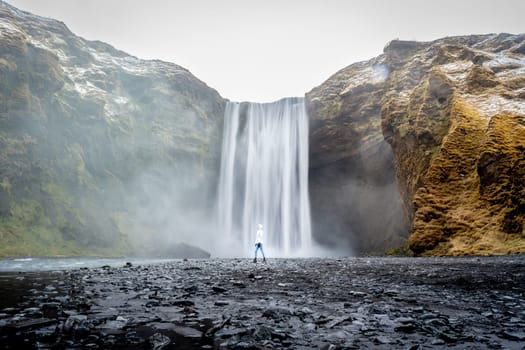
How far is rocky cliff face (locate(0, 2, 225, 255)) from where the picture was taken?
36.2 metres

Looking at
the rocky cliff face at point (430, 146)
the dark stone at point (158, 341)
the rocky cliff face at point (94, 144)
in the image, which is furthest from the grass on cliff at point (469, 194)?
the rocky cliff face at point (94, 144)

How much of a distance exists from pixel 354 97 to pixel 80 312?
40234mm

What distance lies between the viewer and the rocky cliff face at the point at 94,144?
1427 inches

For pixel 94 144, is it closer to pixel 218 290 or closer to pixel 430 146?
pixel 430 146

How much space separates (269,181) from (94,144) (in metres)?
25.9

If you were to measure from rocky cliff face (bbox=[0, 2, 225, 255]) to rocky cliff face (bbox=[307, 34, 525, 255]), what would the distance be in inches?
829

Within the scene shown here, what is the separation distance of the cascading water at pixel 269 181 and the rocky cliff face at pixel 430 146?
3357 millimetres

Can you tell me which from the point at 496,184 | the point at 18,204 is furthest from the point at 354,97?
the point at 18,204

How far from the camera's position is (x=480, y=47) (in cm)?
3397

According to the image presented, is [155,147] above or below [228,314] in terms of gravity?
above

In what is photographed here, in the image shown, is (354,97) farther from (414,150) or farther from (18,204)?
(18,204)

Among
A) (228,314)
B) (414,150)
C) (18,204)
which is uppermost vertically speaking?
(414,150)

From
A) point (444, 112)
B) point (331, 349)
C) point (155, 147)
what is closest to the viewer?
point (331, 349)

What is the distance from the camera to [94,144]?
4469 cm
